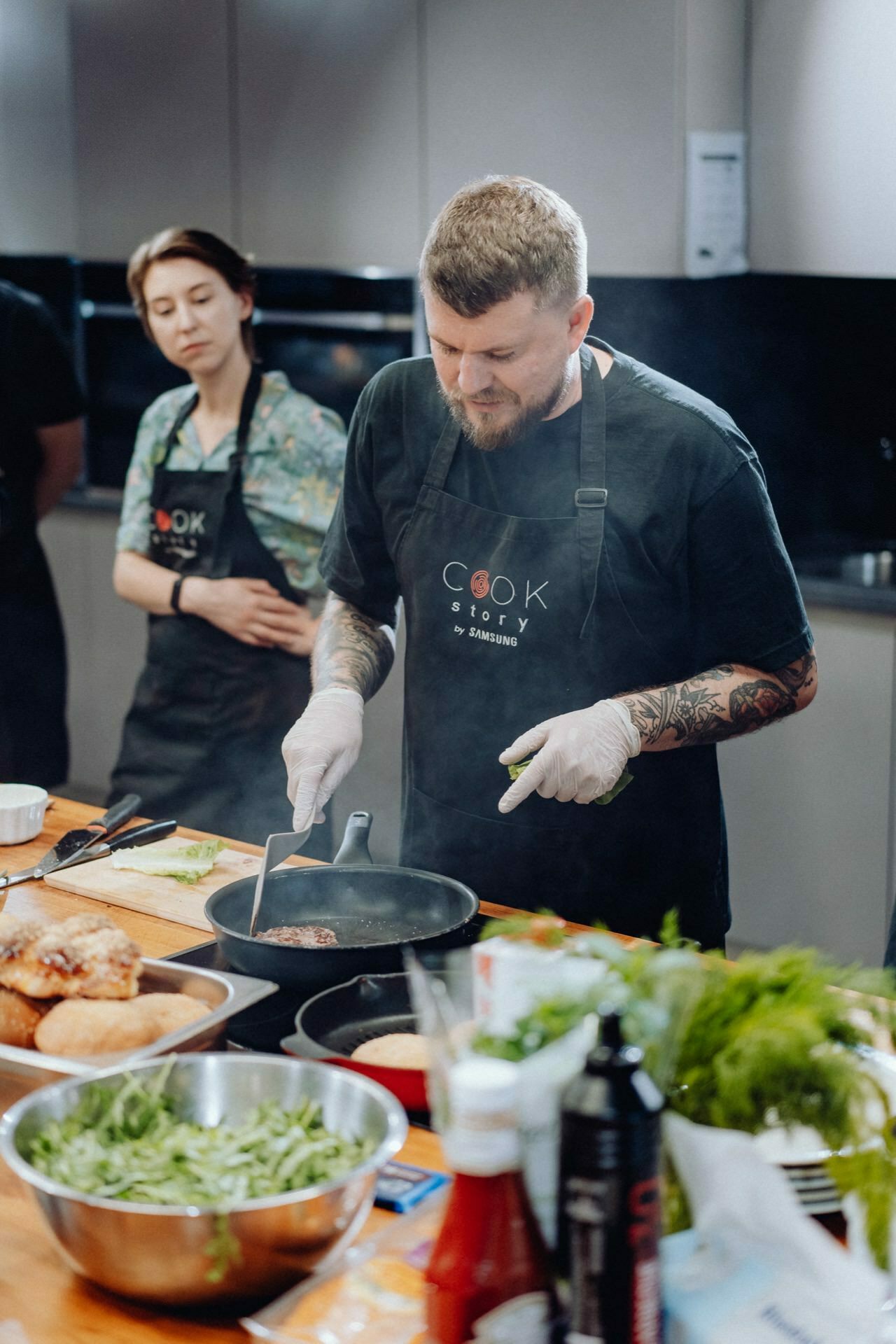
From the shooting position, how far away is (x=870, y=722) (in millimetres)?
3074

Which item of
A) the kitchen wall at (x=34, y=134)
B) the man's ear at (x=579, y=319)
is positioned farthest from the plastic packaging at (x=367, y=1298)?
the kitchen wall at (x=34, y=134)

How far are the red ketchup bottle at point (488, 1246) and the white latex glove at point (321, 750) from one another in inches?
38.5

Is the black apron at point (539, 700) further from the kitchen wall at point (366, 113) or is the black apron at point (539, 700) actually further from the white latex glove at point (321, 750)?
the kitchen wall at point (366, 113)

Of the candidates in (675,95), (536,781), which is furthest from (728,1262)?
(675,95)

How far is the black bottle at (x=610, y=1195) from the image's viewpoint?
0.81 metres

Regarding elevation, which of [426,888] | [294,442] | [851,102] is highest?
[851,102]

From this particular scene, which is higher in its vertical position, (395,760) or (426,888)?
(426,888)

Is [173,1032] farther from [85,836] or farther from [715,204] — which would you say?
[715,204]

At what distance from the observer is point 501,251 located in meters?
1.78

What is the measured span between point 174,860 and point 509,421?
0.69 m

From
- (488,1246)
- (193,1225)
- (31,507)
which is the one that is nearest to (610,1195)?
(488,1246)

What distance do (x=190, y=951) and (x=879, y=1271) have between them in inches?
34.2

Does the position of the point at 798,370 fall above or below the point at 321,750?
above

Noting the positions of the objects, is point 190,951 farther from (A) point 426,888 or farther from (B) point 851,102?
(B) point 851,102
